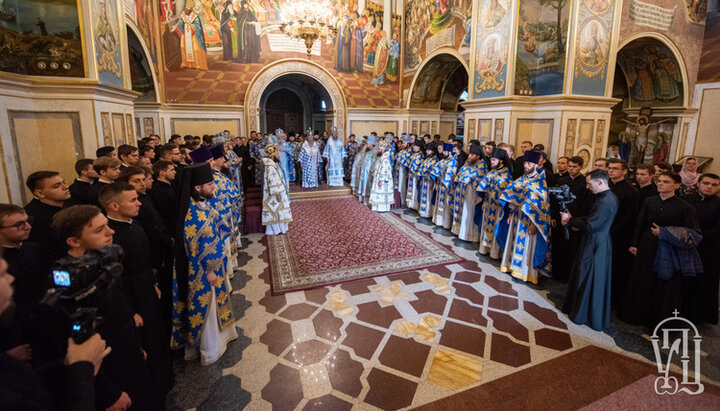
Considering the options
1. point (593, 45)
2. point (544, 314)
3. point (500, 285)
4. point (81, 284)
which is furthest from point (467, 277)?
point (593, 45)

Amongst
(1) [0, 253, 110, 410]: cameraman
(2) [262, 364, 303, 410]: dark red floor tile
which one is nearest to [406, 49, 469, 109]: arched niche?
(2) [262, 364, 303, 410]: dark red floor tile

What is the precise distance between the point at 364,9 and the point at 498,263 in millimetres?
12489

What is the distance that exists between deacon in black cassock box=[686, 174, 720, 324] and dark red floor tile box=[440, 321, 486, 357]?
262 cm

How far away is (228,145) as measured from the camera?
30.2ft

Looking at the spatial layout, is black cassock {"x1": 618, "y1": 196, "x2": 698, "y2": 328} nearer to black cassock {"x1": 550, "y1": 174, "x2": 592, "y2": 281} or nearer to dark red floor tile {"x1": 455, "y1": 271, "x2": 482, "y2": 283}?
black cassock {"x1": 550, "y1": 174, "x2": 592, "y2": 281}

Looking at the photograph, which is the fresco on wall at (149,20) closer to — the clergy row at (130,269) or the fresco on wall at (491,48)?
the clergy row at (130,269)

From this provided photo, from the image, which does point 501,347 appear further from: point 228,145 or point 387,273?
point 228,145

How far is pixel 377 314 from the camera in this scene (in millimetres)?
4199

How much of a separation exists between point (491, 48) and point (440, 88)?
5.94 metres

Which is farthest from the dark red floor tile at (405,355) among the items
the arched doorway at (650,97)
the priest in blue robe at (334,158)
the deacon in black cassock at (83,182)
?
the arched doorway at (650,97)

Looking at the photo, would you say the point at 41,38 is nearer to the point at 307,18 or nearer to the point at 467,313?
the point at 307,18

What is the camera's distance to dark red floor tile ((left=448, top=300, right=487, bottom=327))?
405cm

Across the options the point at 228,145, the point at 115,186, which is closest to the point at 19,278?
the point at 115,186

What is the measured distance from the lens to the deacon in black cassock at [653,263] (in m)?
3.55
